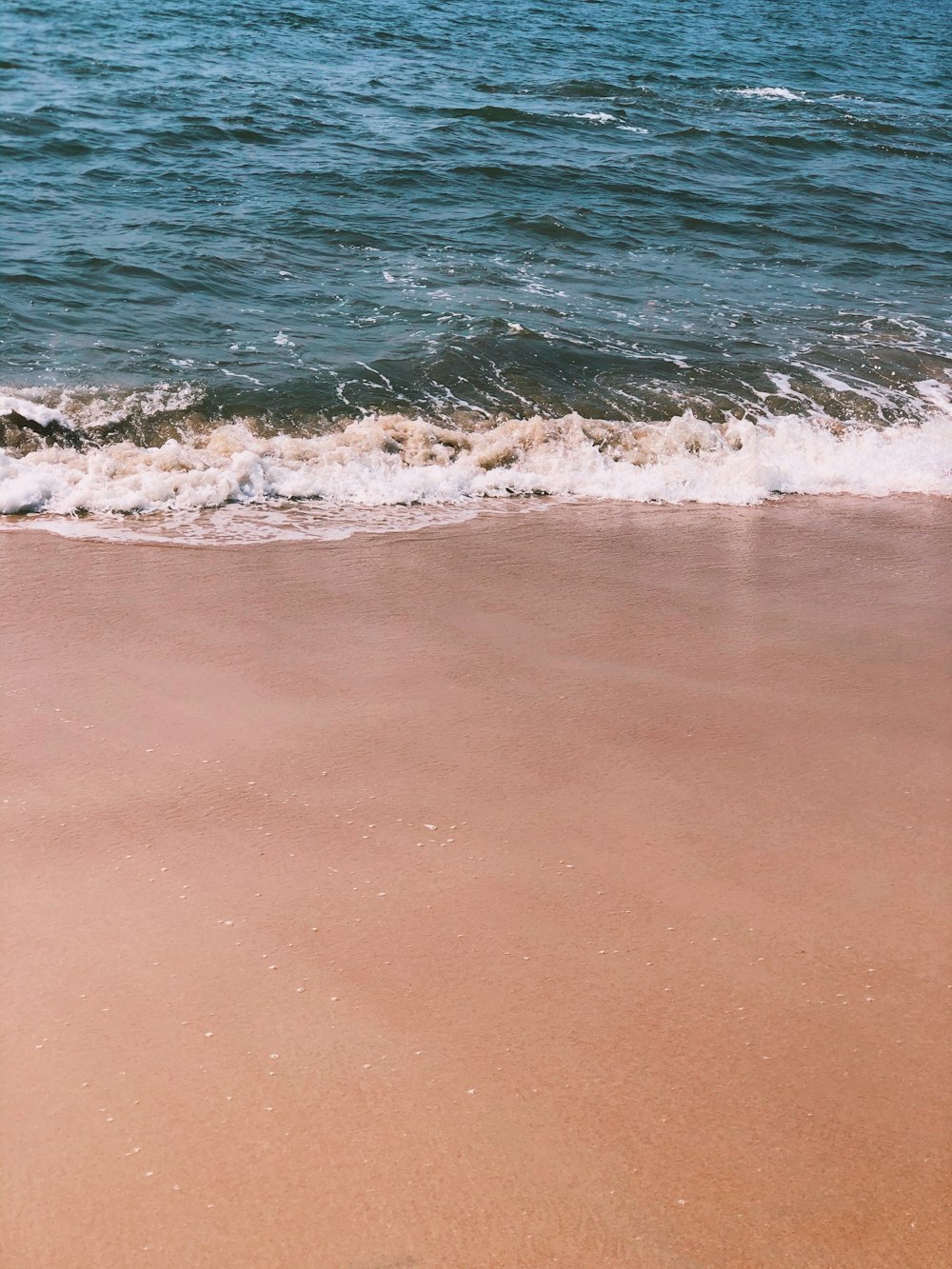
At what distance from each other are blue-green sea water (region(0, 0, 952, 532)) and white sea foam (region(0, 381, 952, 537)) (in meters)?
0.02

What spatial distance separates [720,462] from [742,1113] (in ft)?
14.6

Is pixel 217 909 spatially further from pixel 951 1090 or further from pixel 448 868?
pixel 951 1090

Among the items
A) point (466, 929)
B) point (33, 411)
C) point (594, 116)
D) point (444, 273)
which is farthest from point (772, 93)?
point (466, 929)

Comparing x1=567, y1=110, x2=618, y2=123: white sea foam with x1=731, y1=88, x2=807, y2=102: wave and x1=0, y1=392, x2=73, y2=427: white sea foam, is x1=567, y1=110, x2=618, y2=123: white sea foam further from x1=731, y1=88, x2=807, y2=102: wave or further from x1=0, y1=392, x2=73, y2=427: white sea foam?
x1=0, y1=392, x2=73, y2=427: white sea foam

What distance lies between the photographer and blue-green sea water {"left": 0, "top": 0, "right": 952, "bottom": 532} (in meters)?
5.93

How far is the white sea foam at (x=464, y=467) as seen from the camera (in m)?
5.29

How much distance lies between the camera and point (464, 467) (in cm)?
581

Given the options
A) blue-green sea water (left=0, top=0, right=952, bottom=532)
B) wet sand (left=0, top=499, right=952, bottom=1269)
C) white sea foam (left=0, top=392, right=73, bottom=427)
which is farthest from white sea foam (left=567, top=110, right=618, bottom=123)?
wet sand (left=0, top=499, right=952, bottom=1269)

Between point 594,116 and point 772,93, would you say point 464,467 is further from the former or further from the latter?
point 772,93

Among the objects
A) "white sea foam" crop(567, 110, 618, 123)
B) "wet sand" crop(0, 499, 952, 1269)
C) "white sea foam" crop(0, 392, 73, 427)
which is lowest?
"wet sand" crop(0, 499, 952, 1269)

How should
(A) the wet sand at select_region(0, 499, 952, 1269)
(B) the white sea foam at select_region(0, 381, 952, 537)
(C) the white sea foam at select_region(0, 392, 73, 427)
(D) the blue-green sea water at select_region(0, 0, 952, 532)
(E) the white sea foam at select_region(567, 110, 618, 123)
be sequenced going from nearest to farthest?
(A) the wet sand at select_region(0, 499, 952, 1269) < (B) the white sea foam at select_region(0, 381, 952, 537) < (C) the white sea foam at select_region(0, 392, 73, 427) < (D) the blue-green sea water at select_region(0, 0, 952, 532) < (E) the white sea foam at select_region(567, 110, 618, 123)

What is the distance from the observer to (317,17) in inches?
745

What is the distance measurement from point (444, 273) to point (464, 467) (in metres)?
3.67

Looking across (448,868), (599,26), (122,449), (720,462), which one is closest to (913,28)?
(599,26)
